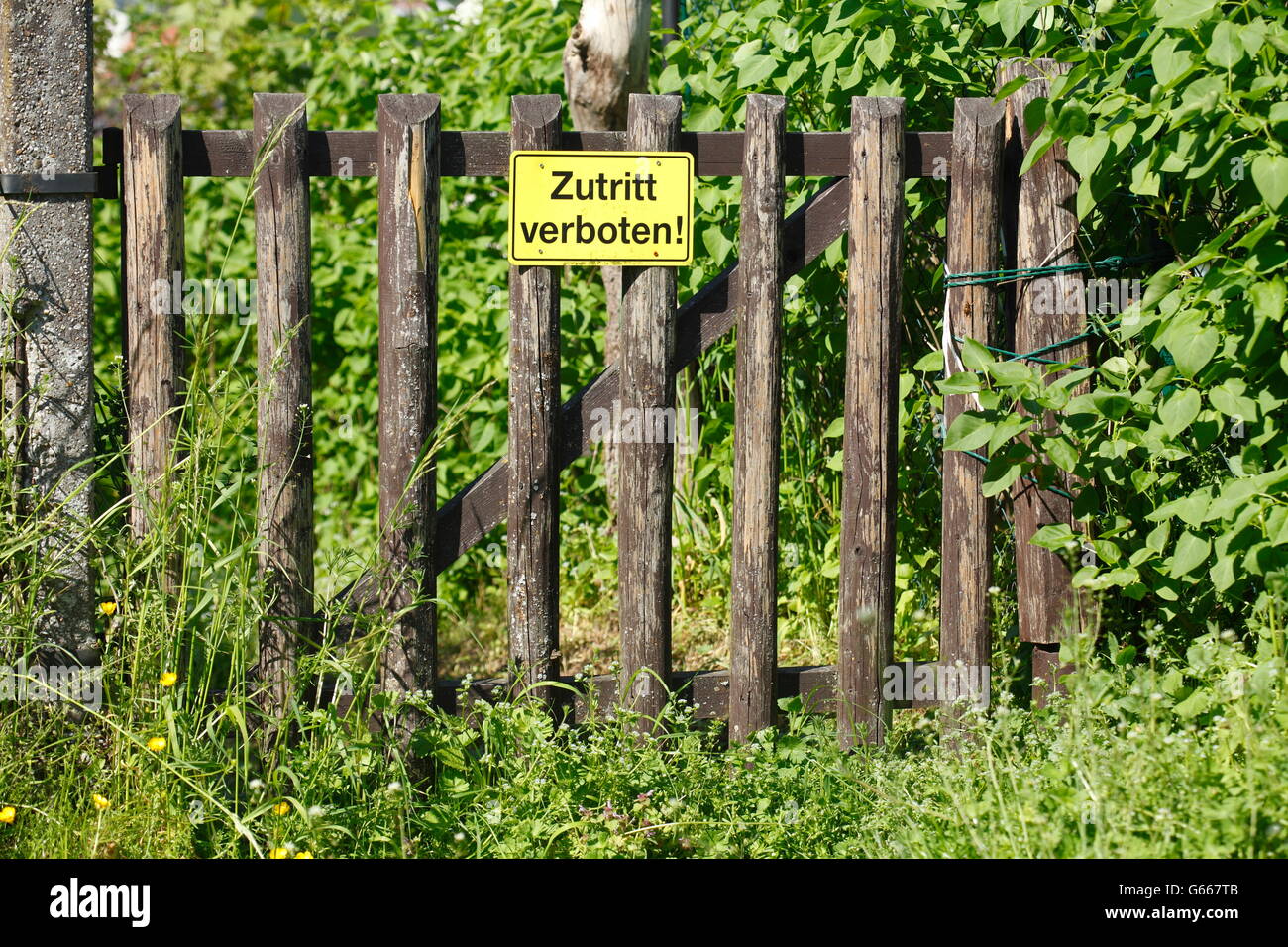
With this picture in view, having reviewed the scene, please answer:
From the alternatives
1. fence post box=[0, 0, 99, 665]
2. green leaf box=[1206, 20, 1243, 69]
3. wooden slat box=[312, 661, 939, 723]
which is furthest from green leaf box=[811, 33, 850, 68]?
fence post box=[0, 0, 99, 665]

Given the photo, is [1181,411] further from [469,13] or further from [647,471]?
[469,13]

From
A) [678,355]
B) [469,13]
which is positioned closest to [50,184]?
[678,355]

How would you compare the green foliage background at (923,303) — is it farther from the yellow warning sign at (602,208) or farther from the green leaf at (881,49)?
the yellow warning sign at (602,208)

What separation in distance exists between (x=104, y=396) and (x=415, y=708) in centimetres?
116

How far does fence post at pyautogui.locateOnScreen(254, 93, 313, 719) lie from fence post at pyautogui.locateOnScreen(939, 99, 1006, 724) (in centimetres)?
166

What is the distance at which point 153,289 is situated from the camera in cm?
304

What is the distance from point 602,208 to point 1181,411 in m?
1.46

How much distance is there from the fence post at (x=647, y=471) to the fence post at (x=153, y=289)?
1.12 m

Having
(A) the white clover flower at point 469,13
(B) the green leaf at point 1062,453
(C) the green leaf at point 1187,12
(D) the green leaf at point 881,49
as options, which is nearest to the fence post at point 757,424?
(D) the green leaf at point 881,49

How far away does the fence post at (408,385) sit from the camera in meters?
3.02

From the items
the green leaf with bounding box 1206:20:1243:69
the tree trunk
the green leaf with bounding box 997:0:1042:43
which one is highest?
the tree trunk

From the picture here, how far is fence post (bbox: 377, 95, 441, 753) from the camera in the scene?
119 inches

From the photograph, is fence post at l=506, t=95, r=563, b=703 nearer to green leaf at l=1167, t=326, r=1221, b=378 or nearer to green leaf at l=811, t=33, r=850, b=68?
green leaf at l=811, t=33, r=850, b=68

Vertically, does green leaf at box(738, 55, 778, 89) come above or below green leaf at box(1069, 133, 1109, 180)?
above
